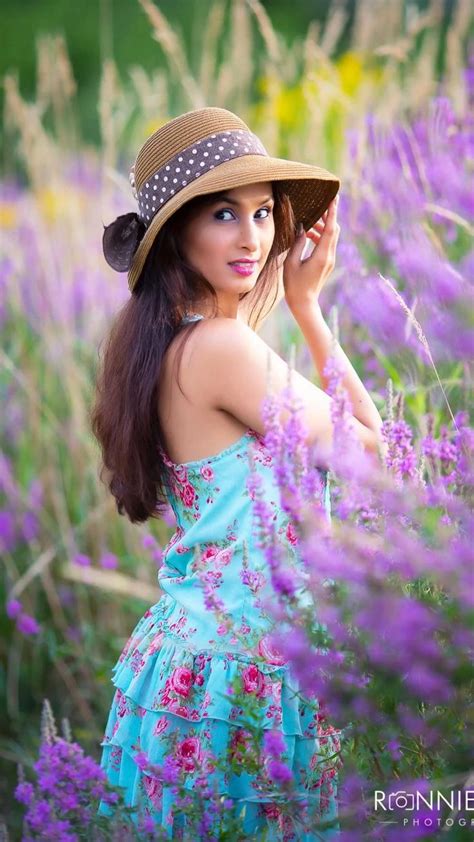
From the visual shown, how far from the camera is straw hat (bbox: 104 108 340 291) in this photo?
1.64 m

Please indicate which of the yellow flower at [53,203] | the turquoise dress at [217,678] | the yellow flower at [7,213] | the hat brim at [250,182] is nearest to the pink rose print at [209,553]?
the turquoise dress at [217,678]

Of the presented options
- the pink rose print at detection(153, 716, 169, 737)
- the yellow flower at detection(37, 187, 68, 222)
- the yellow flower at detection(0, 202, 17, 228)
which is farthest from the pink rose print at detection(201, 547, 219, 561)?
the yellow flower at detection(0, 202, 17, 228)

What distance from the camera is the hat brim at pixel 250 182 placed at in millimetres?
1618

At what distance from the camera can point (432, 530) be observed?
1.11 metres

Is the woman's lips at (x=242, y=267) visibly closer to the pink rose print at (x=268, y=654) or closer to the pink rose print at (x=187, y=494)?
the pink rose print at (x=187, y=494)

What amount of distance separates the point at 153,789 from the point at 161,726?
11cm

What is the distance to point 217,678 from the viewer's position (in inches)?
61.3

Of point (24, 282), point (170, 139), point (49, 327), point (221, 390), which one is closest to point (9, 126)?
point (24, 282)

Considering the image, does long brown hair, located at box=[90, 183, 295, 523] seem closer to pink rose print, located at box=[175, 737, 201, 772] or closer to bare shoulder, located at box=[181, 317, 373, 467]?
bare shoulder, located at box=[181, 317, 373, 467]

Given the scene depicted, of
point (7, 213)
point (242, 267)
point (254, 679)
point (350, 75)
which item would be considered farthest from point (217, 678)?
point (7, 213)

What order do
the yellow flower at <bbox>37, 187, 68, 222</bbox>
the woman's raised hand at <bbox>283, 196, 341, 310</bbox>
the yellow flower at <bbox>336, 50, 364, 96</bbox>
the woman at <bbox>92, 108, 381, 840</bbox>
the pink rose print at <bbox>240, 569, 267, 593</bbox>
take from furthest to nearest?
the yellow flower at <bbox>336, 50, 364, 96</bbox> → the yellow flower at <bbox>37, 187, 68, 222</bbox> → the woman's raised hand at <bbox>283, 196, 341, 310</bbox> → the woman at <bbox>92, 108, 381, 840</bbox> → the pink rose print at <bbox>240, 569, 267, 593</bbox>

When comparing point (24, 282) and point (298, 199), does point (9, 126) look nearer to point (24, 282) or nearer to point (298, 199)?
point (24, 282)

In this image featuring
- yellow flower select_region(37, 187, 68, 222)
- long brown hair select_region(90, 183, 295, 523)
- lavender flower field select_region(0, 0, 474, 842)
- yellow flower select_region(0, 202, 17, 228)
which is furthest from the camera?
yellow flower select_region(0, 202, 17, 228)

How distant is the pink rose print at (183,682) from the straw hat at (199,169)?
64cm
